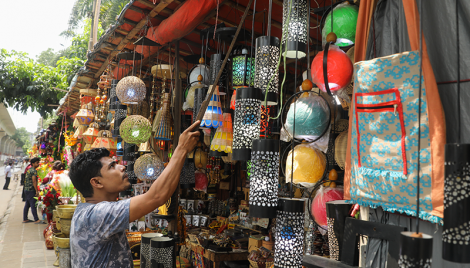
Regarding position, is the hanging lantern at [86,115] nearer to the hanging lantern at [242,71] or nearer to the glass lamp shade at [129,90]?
the glass lamp shade at [129,90]

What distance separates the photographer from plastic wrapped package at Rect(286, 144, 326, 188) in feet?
5.11

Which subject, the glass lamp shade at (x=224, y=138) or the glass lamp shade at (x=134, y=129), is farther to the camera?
the glass lamp shade at (x=134, y=129)

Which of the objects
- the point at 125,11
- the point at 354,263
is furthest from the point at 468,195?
the point at 125,11

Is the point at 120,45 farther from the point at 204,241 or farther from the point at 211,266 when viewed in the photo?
the point at 211,266

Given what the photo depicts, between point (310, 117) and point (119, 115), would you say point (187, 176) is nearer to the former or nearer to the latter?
point (119, 115)

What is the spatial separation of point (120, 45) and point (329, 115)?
113 inches

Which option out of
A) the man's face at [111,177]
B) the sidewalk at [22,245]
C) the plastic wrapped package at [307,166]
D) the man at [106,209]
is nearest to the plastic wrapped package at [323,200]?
the plastic wrapped package at [307,166]

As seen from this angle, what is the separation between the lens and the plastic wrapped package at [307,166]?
156 cm

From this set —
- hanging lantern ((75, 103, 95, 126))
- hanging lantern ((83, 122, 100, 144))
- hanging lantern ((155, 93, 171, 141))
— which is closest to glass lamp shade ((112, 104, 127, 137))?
hanging lantern ((155, 93, 171, 141))

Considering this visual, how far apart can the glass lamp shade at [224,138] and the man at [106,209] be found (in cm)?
99

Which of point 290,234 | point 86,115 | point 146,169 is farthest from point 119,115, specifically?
point 290,234

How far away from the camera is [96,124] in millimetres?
5035

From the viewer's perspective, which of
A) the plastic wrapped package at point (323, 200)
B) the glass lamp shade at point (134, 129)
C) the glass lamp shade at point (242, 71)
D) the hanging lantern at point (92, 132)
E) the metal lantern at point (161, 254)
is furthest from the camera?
the hanging lantern at point (92, 132)

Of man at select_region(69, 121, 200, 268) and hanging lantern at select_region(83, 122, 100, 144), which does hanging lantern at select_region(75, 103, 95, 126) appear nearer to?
hanging lantern at select_region(83, 122, 100, 144)
